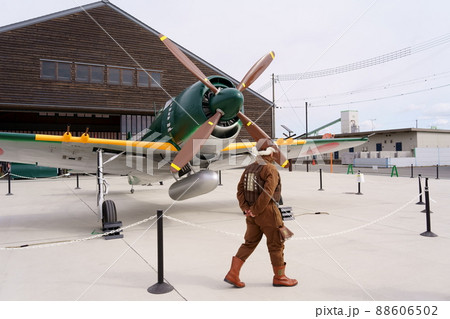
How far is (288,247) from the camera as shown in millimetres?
4566

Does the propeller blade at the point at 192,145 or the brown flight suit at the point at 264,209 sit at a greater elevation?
the propeller blade at the point at 192,145

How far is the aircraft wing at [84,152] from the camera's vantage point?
225 inches

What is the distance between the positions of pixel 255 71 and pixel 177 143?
7.17ft

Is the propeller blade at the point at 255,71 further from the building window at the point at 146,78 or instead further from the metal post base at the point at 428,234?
the building window at the point at 146,78

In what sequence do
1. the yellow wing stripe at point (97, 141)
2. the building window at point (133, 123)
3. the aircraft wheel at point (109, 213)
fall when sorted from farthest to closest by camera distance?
the building window at point (133, 123) → the yellow wing stripe at point (97, 141) → the aircraft wheel at point (109, 213)

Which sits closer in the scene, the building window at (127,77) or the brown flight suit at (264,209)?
the brown flight suit at (264,209)

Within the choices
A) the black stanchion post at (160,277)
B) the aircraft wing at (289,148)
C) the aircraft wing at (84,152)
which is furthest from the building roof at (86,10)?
the black stanchion post at (160,277)

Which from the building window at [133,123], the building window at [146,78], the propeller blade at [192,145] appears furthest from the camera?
the building window at [133,123]

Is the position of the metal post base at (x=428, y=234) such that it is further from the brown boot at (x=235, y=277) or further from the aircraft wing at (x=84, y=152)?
the aircraft wing at (x=84, y=152)

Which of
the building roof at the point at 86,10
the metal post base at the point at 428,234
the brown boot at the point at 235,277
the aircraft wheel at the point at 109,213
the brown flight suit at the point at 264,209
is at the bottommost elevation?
the metal post base at the point at 428,234

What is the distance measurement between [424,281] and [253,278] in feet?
5.96

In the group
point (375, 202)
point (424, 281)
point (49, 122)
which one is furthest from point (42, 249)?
point (49, 122)

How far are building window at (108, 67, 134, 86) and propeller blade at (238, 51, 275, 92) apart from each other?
17330 millimetres

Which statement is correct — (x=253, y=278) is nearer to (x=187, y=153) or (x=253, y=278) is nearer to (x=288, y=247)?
(x=288, y=247)
